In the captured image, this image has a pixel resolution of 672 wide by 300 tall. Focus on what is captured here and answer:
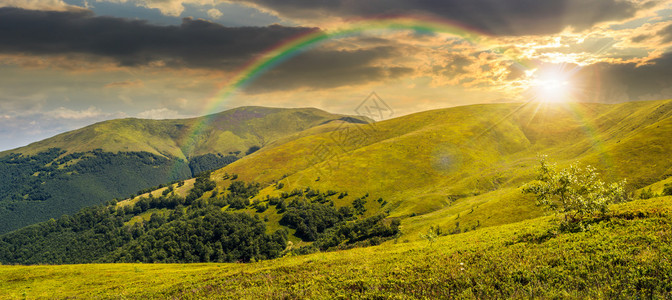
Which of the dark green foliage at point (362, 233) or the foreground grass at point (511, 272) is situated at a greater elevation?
the foreground grass at point (511, 272)

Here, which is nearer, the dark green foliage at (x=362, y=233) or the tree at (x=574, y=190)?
the tree at (x=574, y=190)

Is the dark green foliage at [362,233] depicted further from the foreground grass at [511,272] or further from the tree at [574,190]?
the tree at [574,190]

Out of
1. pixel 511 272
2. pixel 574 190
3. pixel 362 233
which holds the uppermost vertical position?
pixel 574 190

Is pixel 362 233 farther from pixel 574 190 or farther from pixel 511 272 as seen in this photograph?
pixel 511 272

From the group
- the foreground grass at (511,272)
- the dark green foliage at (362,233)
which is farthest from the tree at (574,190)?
the dark green foliage at (362,233)

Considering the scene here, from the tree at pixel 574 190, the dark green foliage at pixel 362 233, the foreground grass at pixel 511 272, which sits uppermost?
the tree at pixel 574 190

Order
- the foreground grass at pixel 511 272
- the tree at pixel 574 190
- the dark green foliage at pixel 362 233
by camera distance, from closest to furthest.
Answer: the foreground grass at pixel 511 272 < the tree at pixel 574 190 < the dark green foliage at pixel 362 233

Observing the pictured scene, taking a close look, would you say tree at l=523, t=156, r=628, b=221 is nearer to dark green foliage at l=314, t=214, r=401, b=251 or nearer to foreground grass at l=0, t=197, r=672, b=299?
foreground grass at l=0, t=197, r=672, b=299

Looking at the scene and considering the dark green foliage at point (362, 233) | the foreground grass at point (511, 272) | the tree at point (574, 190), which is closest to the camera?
the foreground grass at point (511, 272)

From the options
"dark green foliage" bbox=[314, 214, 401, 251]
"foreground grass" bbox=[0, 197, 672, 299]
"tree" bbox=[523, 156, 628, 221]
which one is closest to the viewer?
"foreground grass" bbox=[0, 197, 672, 299]

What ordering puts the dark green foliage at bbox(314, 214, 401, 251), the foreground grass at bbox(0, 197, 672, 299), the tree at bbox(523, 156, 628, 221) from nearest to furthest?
the foreground grass at bbox(0, 197, 672, 299) → the tree at bbox(523, 156, 628, 221) → the dark green foliage at bbox(314, 214, 401, 251)

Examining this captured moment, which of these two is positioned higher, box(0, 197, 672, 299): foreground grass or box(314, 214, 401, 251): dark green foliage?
box(0, 197, 672, 299): foreground grass

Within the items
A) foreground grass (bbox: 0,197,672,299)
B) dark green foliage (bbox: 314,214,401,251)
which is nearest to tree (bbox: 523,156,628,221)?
foreground grass (bbox: 0,197,672,299)

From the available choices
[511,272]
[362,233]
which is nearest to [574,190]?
[511,272]
